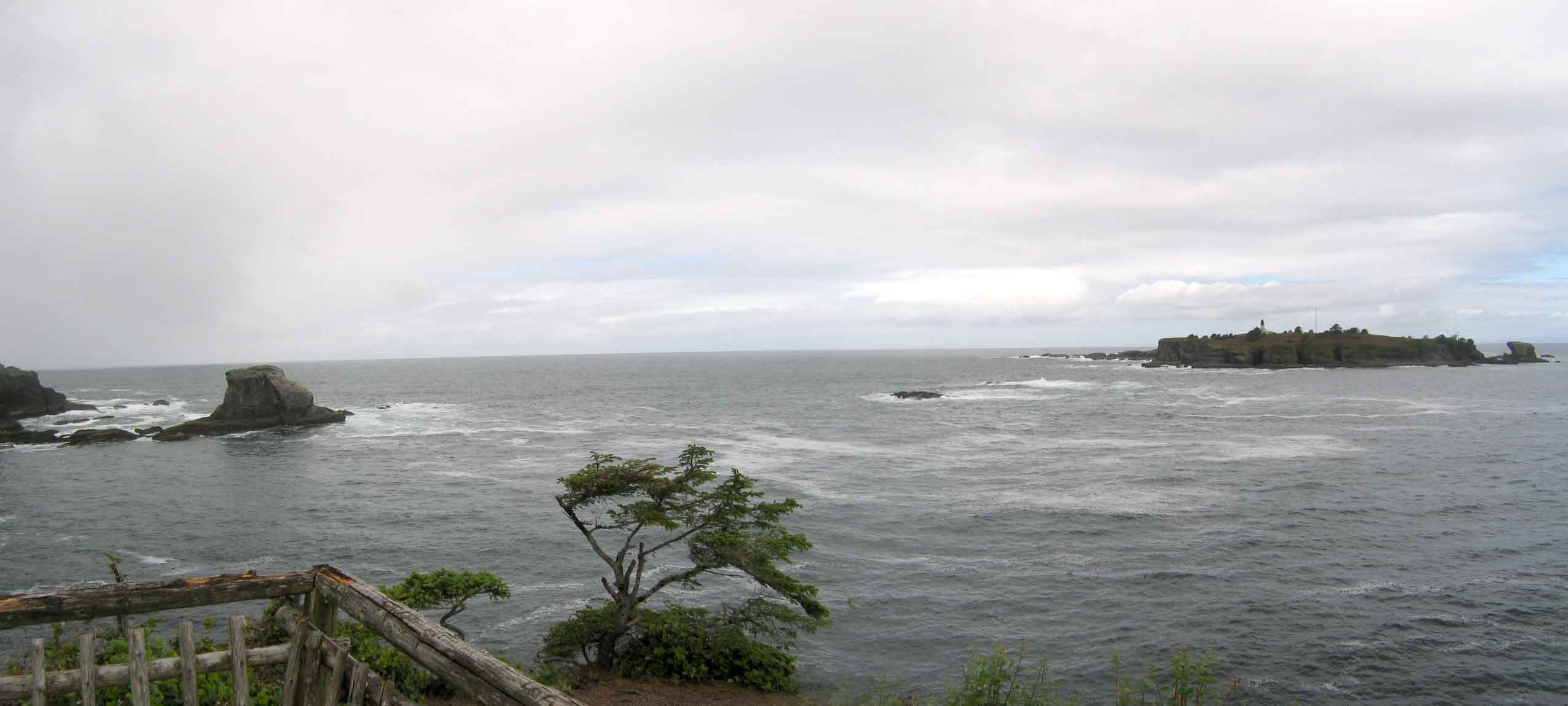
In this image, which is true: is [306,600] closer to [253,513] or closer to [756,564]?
[756,564]

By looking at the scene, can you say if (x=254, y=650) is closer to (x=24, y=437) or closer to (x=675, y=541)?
(x=675, y=541)

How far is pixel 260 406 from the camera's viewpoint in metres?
67.6

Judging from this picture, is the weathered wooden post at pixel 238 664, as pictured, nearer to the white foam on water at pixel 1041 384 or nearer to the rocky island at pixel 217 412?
the rocky island at pixel 217 412

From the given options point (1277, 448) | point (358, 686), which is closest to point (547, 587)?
point (358, 686)

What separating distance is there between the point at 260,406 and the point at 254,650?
2877 inches

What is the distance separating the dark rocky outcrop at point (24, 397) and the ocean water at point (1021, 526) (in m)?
27.9

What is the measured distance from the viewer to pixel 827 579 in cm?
2416

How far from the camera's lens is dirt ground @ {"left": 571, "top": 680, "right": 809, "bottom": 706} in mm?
14703

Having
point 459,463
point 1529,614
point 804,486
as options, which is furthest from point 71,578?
point 1529,614

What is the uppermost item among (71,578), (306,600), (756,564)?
(306,600)

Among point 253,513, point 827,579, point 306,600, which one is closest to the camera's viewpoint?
point 306,600

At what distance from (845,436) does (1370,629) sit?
38.8 metres

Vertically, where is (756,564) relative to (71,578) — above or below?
above

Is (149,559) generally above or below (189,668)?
below
